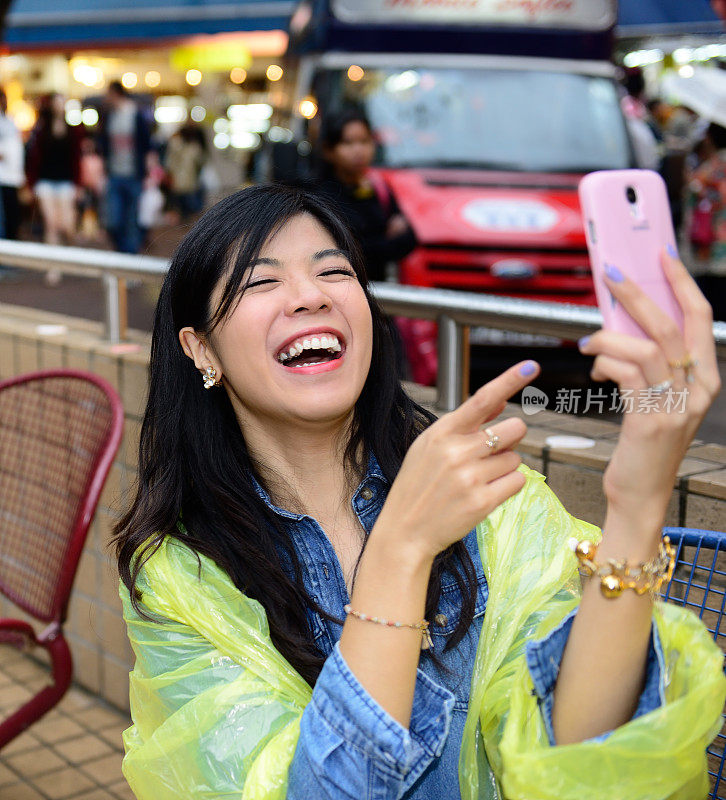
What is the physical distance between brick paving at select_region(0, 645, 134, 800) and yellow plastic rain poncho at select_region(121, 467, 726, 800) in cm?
175

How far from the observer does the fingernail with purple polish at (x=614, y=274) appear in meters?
1.03

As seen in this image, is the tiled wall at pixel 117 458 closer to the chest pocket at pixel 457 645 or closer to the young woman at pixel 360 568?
the young woman at pixel 360 568

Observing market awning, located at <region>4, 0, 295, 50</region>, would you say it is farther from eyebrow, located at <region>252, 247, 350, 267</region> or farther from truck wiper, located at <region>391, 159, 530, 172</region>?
eyebrow, located at <region>252, 247, 350, 267</region>

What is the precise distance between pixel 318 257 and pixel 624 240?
738 mm

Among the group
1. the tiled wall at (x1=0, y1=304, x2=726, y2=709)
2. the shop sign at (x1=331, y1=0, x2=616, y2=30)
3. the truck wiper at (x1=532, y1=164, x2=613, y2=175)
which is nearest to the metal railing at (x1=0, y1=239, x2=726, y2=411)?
the tiled wall at (x1=0, y1=304, x2=726, y2=709)

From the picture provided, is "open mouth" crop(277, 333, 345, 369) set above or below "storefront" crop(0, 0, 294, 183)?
below

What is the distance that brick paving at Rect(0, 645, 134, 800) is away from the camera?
324cm

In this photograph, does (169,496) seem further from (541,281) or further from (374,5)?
(374,5)

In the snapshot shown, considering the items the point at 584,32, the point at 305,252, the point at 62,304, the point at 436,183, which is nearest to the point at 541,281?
the point at 436,183

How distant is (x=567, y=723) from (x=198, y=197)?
1452 cm

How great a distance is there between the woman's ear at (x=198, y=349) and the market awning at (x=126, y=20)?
67.7ft

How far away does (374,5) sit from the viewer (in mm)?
6926

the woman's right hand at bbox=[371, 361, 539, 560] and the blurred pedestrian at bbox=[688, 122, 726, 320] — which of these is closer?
the woman's right hand at bbox=[371, 361, 539, 560]

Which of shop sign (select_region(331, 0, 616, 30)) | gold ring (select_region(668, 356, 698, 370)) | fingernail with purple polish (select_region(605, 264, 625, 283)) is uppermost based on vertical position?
shop sign (select_region(331, 0, 616, 30))
